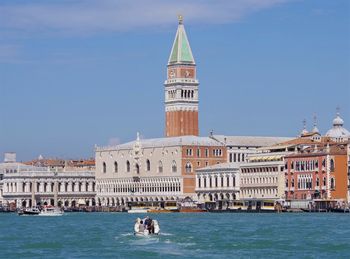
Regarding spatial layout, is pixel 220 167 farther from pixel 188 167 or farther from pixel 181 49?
pixel 181 49

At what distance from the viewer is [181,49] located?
154500 mm

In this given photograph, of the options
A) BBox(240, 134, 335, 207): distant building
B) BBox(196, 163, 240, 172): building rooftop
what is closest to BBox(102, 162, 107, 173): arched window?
BBox(196, 163, 240, 172): building rooftop

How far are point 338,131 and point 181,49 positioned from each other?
22.8m

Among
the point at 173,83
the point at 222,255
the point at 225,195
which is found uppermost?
the point at 173,83

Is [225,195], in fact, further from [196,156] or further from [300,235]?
[300,235]

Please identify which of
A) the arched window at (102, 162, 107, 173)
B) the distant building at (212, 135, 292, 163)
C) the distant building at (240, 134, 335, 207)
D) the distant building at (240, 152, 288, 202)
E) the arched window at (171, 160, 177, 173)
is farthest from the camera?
the arched window at (102, 162, 107, 173)

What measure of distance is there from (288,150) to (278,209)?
33.1 ft

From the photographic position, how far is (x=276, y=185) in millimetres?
128500

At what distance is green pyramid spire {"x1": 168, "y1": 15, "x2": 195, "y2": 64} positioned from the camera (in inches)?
6043

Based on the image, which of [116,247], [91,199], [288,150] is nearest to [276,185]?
[288,150]

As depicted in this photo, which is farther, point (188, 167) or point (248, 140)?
point (248, 140)

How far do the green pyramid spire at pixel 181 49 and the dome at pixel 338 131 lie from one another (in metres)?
20.7

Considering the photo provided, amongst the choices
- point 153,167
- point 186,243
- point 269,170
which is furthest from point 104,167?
point 186,243

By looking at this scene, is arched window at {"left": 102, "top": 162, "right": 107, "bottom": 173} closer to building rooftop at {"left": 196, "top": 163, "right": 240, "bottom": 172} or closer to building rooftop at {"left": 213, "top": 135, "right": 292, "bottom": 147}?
building rooftop at {"left": 213, "top": 135, "right": 292, "bottom": 147}
